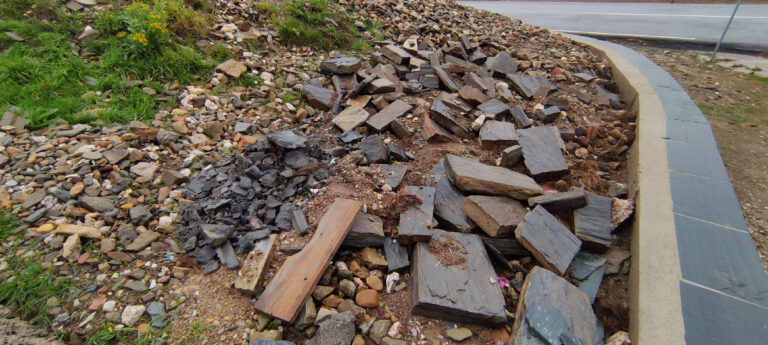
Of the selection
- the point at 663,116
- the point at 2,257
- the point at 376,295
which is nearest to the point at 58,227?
the point at 2,257

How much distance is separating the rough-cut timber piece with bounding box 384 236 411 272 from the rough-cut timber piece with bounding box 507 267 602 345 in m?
0.81

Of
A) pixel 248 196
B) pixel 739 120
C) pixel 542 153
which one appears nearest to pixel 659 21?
pixel 739 120

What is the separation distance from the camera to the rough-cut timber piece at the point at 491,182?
9.46ft

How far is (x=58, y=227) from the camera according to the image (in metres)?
2.47

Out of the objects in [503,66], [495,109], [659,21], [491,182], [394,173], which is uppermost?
[659,21]

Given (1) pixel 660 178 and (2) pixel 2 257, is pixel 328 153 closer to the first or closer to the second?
(2) pixel 2 257

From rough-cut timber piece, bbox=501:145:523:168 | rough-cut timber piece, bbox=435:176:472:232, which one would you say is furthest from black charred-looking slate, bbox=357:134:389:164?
rough-cut timber piece, bbox=501:145:523:168

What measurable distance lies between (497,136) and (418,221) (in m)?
1.58

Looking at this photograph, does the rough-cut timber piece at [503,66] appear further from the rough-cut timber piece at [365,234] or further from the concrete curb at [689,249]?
the rough-cut timber piece at [365,234]

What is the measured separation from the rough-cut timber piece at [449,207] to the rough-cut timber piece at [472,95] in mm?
1711

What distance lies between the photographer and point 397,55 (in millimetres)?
5277

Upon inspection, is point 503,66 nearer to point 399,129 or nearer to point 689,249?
point 399,129

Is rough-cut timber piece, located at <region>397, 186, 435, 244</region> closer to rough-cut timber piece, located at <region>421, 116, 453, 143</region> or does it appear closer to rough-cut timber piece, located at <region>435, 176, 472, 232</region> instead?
rough-cut timber piece, located at <region>435, 176, 472, 232</region>

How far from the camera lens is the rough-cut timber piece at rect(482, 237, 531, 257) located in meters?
2.61
